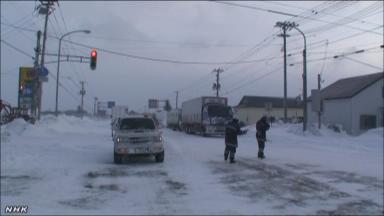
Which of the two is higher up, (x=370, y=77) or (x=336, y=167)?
(x=370, y=77)

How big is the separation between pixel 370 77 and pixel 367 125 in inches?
200

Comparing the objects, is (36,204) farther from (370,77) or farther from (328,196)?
(370,77)

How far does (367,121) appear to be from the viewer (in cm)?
4897

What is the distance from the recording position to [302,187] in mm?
13531

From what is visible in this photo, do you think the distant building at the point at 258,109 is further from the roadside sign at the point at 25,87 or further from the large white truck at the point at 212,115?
the large white truck at the point at 212,115

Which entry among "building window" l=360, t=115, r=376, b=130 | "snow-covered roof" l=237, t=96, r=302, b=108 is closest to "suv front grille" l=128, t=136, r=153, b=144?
"building window" l=360, t=115, r=376, b=130

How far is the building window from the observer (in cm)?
4859

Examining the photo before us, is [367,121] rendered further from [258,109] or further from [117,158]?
[258,109]

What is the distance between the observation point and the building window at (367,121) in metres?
48.6

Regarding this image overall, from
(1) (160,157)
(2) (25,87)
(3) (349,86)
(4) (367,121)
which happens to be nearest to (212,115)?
(4) (367,121)

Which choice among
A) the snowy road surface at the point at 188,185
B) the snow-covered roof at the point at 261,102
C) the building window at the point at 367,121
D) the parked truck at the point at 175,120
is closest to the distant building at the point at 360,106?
the building window at the point at 367,121

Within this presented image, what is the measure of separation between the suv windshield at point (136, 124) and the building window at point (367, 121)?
32.5 m

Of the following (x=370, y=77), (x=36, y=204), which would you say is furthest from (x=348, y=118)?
(x=36, y=204)

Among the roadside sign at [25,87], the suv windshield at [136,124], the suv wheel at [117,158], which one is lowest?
the suv wheel at [117,158]
